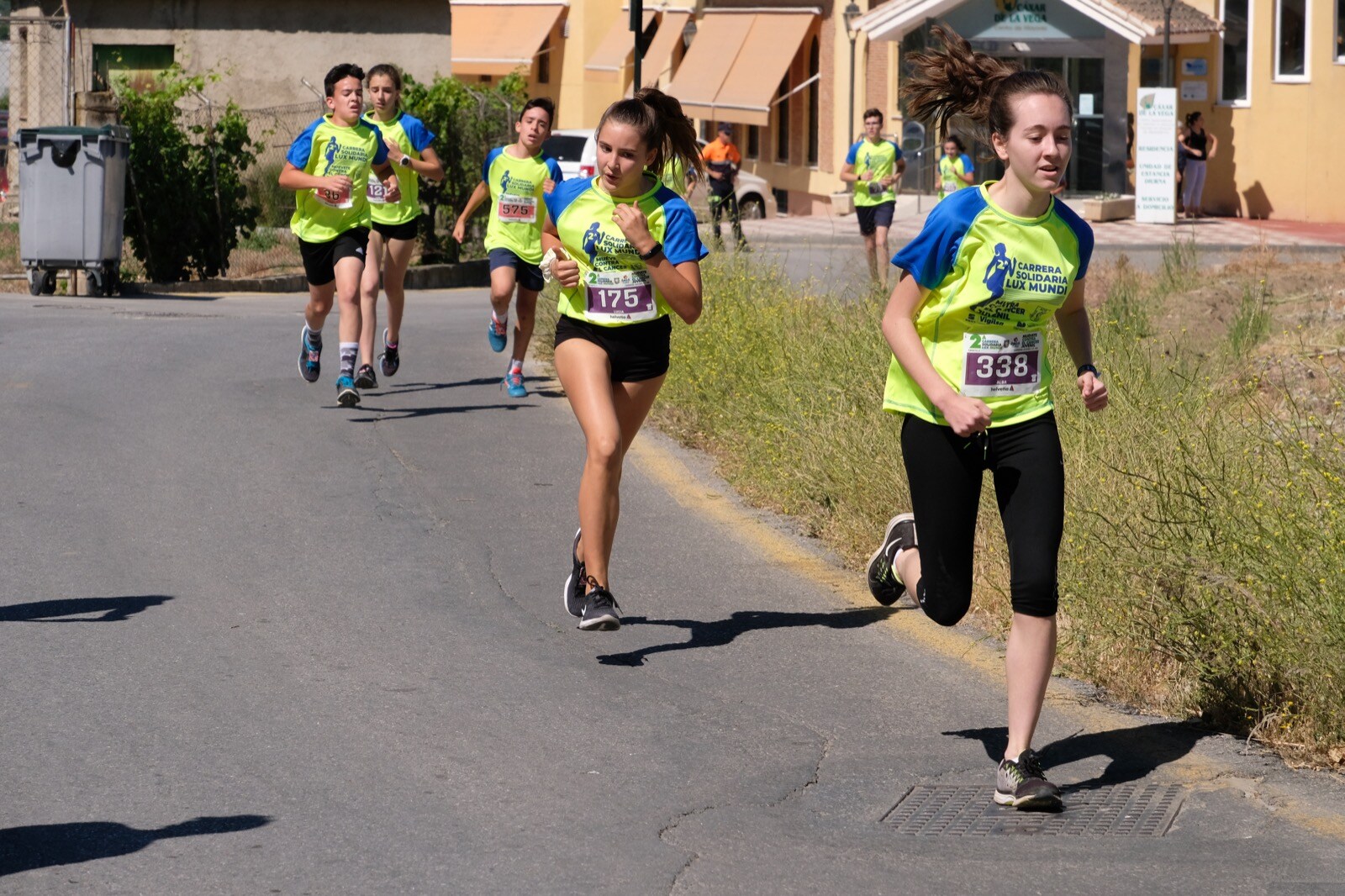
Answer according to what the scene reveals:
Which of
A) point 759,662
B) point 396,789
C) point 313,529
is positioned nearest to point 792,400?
point 313,529

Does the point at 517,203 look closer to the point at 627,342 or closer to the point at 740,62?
the point at 627,342

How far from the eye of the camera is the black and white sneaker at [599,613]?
639cm

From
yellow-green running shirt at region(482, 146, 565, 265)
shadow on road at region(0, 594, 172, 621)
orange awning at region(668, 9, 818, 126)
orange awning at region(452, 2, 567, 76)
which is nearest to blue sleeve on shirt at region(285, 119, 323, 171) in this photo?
yellow-green running shirt at region(482, 146, 565, 265)

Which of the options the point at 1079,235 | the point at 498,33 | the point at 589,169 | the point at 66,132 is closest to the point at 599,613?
the point at 1079,235

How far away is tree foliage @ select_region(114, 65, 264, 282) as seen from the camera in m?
21.7

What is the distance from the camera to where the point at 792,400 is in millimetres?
9336

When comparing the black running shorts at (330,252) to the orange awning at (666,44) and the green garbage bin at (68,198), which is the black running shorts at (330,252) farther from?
the orange awning at (666,44)

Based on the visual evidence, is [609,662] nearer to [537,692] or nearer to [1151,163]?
[537,692]

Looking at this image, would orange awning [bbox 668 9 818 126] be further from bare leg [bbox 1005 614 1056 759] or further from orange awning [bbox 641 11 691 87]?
bare leg [bbox 1005 614 1056 759]

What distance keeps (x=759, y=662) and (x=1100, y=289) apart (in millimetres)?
9651

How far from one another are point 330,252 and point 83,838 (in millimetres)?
7597

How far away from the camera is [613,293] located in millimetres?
6711

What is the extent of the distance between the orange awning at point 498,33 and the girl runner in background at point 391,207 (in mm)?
35884

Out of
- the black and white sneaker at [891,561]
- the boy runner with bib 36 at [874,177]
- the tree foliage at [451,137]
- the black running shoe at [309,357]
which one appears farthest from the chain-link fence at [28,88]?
the black and white sneaker at [891,561]
